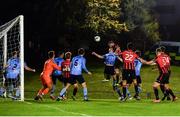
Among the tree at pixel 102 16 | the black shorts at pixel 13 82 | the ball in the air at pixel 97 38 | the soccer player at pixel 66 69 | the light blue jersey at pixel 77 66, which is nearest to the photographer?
the light blue jersey at pixel 77 66

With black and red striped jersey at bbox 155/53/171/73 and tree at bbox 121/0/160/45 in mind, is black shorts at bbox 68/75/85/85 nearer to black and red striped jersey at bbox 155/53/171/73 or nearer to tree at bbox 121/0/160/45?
black and red striped jersey at bbox 155/53/171/73

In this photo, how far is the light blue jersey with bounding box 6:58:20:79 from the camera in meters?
26.4

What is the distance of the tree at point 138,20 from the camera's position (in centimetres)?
6209

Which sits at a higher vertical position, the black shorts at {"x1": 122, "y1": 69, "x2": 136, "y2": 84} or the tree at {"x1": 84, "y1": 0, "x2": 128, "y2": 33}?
the tree at {"x1": 84, "y1": 0, "x2": 128, "y2": 33}

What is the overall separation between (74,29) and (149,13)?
14.6 metres

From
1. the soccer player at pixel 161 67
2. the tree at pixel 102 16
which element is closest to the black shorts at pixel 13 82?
the soccer player at pixel 161 67

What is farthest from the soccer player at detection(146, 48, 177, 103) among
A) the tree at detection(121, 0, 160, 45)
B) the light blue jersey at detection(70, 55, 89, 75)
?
the tree at detection(121, 0, 160, 45)

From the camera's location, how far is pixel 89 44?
2474 inches

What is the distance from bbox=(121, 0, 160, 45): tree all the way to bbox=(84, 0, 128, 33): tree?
4.39 m

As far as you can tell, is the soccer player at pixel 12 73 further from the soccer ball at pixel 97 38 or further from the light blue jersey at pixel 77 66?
the soccer ball at pixel 97 38

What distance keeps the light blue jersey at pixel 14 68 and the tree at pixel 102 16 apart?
2840 centimetres

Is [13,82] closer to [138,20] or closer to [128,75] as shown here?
[128,75]

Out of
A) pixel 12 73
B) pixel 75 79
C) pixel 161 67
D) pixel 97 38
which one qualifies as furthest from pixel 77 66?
pixel 97 38

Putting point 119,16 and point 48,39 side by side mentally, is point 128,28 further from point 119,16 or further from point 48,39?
point 48,39
